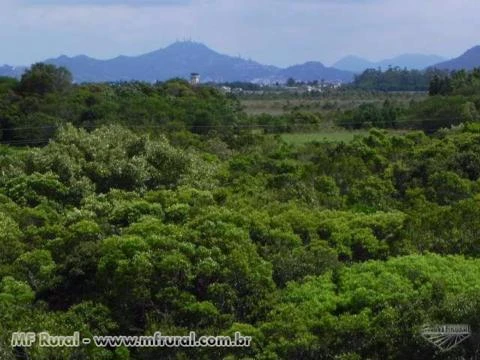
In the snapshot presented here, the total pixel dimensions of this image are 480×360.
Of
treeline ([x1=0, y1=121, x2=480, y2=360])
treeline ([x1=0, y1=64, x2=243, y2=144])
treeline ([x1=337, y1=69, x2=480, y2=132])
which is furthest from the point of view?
treeline ([x1=337, y1=69, x2=480, y2=132])

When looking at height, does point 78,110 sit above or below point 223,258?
above

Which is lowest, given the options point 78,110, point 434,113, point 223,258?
point 223,258

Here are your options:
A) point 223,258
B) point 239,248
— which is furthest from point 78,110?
point 223,258

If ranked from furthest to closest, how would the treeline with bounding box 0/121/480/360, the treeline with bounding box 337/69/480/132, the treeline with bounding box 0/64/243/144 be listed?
the treeline with bounding box 337/69/480/132, the treeline with bounding box 0/64/243/144, the treeline with bounding box 0/121/480/360

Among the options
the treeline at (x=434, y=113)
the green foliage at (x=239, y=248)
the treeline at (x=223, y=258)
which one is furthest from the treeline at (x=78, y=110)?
the treeline at (x=223, y=258)

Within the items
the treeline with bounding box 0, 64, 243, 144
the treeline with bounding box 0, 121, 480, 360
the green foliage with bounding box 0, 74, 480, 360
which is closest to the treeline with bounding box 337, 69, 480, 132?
the treeline with bounding box 0, 64, 243, 144

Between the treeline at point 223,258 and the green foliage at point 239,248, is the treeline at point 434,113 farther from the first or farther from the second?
the treeline at point 223,258

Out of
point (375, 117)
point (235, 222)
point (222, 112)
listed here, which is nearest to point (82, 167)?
point (235, 222)

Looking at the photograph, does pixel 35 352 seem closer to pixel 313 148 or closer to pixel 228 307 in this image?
pixel 228 307

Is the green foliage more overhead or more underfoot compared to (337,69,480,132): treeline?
more underfoot

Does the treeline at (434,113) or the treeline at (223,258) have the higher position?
the treeline at (434,113)

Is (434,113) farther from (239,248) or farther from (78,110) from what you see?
(239,248)

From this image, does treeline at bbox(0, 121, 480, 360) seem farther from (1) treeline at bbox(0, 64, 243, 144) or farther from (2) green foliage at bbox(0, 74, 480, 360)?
(1) treeline at bbox(0, 64, 243, 144)

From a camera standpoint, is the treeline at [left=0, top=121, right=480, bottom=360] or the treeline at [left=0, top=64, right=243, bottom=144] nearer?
the treeline at [left=0, top=121, right=480, bottom=360]
